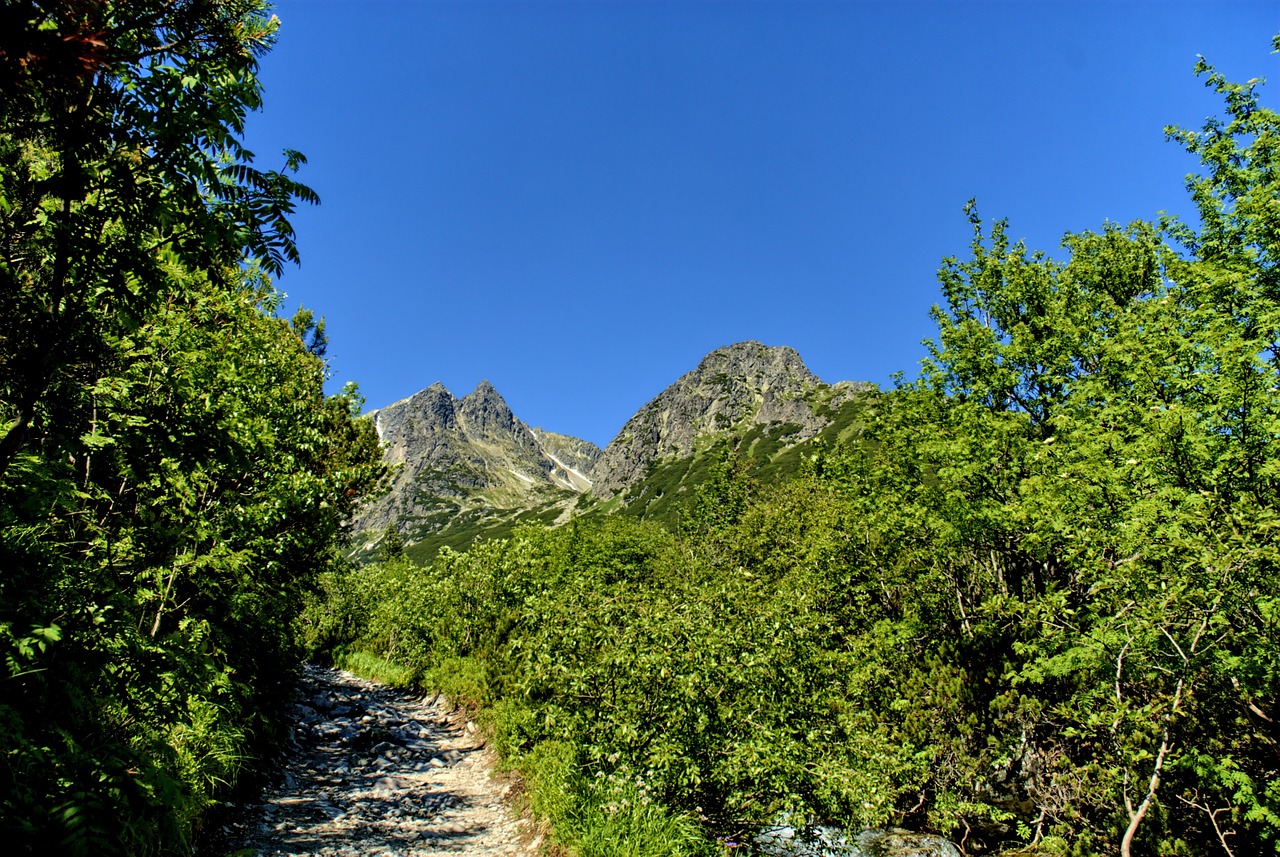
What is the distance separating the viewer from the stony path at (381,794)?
10977 millimetres

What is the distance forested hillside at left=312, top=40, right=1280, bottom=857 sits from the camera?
9.77 m

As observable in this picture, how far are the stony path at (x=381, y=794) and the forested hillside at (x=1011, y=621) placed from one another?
125 cm

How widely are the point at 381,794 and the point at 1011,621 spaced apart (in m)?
17.7

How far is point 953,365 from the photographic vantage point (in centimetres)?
1939

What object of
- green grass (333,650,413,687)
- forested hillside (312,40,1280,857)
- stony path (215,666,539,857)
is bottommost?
green grass (333,650,413,687)

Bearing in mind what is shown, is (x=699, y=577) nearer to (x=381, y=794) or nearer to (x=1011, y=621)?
(x=1011, y=621)

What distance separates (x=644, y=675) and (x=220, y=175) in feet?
28.5

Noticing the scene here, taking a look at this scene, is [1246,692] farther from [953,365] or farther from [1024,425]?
[953,365]

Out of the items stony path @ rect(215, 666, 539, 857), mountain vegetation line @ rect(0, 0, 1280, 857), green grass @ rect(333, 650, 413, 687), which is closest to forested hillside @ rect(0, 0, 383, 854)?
mountain vegetation line @ rect(0, 0, 1280, 857)

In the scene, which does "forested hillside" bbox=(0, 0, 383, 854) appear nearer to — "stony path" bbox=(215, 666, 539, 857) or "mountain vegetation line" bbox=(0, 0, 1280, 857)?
"mountain vegetation line" bbox=(0, 0, 1280, 857)

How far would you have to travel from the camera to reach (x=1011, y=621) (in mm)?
16875

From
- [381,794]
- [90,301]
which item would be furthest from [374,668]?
[90,301]

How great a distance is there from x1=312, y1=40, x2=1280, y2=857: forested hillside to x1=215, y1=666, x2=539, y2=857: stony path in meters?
1.25

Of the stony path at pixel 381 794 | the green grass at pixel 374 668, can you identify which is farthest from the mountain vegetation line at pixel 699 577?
the green grass at pixel 374 668
